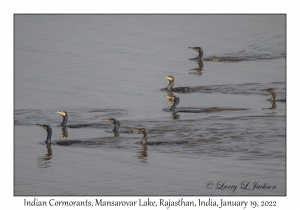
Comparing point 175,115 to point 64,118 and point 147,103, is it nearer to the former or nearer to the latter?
point 147,103

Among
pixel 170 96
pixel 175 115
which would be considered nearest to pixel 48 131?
pixel 175 115

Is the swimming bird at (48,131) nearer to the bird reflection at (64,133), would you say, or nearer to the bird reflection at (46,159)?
the bird reflection at (46,159)

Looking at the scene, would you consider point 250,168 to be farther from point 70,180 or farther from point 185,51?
point 185,51

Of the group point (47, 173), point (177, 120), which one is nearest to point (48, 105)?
point (177, 120)

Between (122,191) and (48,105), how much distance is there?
1194 cm

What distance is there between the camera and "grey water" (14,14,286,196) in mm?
24547

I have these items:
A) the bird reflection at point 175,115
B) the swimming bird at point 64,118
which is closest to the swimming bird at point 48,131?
the swimming bird at point 64,118

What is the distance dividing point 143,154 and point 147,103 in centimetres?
814

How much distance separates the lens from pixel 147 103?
3491 centimetres

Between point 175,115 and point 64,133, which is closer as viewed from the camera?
point 64,133

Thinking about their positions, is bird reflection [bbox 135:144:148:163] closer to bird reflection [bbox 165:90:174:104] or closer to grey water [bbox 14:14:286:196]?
grey water [bbox 14:14:286:196]

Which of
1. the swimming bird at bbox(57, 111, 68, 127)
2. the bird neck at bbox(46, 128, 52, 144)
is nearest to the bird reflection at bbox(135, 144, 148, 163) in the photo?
the bird neck at bbox(46, 128, 52, 144)

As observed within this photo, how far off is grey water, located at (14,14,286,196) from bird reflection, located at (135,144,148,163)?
7cm

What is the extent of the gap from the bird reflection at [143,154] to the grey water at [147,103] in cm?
7
